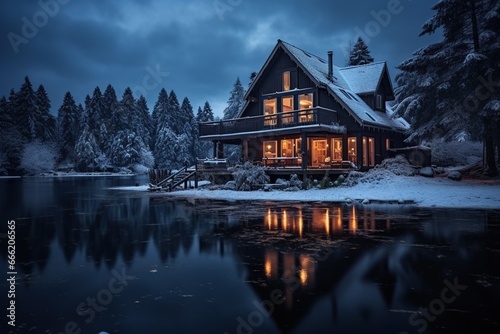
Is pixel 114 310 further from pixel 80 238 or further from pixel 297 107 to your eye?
pixel 297 107

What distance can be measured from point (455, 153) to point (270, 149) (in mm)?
22836

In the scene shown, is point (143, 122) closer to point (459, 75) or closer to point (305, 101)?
point (305, 101)

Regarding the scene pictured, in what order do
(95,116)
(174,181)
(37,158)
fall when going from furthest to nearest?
1. (95,116)
2. (37,158)
3. (174,181)

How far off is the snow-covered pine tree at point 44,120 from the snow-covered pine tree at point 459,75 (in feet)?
261

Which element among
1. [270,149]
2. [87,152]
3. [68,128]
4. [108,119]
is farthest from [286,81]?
[68,128]

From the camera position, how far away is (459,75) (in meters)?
24.0

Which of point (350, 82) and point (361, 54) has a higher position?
point (361, 54)

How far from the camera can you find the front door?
3234cm

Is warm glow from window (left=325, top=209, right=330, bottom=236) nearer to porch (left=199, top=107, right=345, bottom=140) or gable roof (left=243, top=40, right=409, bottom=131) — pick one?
A: porch (left=199, top=107, right=345, bottom=140)

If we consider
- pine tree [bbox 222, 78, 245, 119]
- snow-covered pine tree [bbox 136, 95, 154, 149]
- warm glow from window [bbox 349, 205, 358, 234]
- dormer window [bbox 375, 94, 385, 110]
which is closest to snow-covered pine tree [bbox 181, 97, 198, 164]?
snow-covered pine tree [bbox 136, 95, 154, 149]

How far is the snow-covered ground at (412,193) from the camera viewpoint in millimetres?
16719

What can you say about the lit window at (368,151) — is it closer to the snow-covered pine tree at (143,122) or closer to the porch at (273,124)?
the porch at (273,124)

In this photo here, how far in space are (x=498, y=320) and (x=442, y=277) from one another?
1.74 meters

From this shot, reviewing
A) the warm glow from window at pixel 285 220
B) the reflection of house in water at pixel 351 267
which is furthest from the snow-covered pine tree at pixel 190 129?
the reflection of house in water at pixel 351 267
